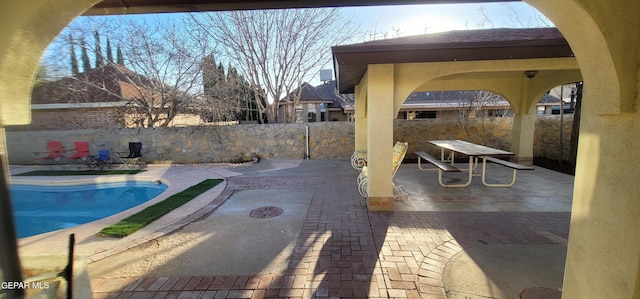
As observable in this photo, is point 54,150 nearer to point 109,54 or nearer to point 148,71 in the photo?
point 109,54

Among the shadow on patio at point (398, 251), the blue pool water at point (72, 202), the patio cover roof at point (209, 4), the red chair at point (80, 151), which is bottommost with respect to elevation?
the blue pool water at point (72, 202)

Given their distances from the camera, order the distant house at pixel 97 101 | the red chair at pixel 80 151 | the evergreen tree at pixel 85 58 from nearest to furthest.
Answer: the evergreen tree at pixel 85 58 < the red chair at pixel 80 151 < the distant house at pixel 97 101

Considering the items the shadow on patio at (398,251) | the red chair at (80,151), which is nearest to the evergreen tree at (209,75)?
the red chair at (80,151)

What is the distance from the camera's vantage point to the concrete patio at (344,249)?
2557mm

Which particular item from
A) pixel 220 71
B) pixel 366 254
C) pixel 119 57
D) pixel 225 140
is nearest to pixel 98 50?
pixel 119 57

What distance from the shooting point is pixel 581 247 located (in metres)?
1.60

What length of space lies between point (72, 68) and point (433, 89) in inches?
542

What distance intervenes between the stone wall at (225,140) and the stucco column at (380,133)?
20.9 feet

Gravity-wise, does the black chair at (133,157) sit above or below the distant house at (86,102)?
below

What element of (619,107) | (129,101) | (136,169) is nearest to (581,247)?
(619,107)

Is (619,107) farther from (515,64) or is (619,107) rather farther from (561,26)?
(515,64)

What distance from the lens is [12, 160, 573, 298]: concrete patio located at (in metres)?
2.56

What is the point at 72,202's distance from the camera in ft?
24.0

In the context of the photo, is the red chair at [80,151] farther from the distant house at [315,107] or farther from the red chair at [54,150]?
the distant house at [315,107]
